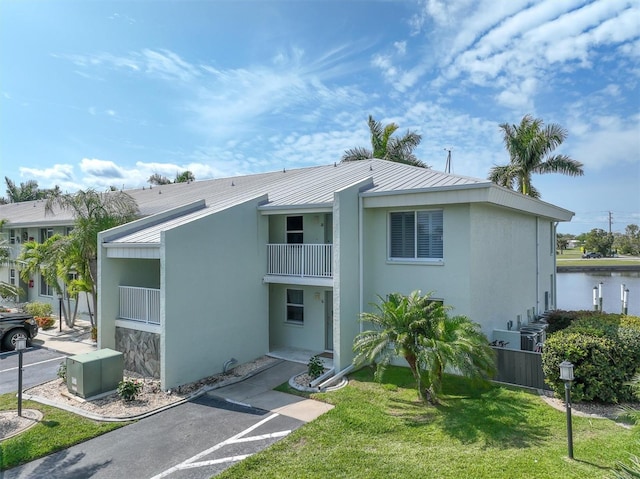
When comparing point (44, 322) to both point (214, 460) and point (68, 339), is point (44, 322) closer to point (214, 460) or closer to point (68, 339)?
point (68, 339)

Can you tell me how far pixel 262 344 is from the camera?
42.1ft

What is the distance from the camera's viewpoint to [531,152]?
24.9 m

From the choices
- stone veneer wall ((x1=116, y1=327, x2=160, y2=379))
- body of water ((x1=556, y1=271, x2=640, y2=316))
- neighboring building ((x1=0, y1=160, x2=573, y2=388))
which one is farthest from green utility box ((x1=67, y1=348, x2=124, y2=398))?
body of water ((x1=556, y1=271, x2=640, y2=316))

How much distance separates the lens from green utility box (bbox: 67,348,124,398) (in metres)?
9.61

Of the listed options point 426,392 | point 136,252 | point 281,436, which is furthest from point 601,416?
point 136,252

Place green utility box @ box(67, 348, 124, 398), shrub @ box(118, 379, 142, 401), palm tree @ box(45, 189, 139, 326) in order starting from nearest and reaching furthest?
shrub @ box(118, 379, 142, 401) → green utility box @ box(67, 348, 124, 398) → palm tree @ box(45, 189, 139, 326)

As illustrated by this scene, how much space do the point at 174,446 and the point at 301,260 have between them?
6463mm

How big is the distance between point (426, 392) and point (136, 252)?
884 centimetres

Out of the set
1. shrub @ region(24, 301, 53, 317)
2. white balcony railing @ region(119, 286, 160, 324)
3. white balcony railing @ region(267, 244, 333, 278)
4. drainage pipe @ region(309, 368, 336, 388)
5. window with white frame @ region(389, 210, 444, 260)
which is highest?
window with white frame @ region(389, 210, 444, 260)

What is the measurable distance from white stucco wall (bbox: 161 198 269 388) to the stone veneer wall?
1142 millimetres

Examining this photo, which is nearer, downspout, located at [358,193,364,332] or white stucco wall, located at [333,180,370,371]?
white stucco wall, located at [333,180,370,371]

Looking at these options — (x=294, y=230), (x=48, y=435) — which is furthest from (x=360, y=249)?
(x=48, y=435)

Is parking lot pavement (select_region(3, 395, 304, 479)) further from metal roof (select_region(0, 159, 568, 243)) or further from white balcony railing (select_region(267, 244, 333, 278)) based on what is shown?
metal roof (select_region(0, 159, 568, 243))

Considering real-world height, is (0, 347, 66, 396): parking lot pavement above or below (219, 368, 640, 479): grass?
below
